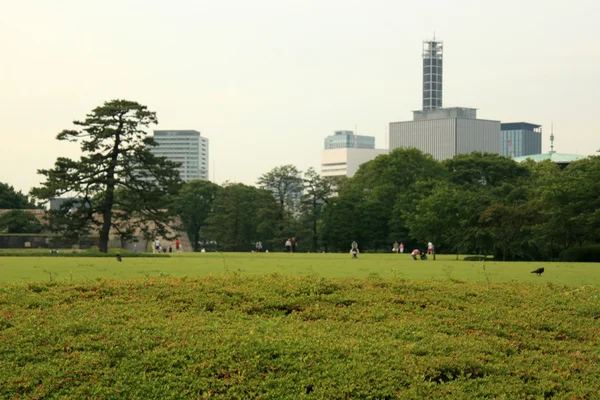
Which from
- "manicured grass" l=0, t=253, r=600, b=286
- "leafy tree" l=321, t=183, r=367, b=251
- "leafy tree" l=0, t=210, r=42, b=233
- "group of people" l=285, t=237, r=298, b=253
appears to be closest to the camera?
"manicured grass" l=0, t=253, r=600, b=286

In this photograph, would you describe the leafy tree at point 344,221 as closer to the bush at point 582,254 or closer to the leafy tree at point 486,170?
the leafy tree at point 486,170

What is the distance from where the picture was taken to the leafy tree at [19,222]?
71912 mm

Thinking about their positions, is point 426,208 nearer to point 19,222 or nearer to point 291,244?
point 291,244

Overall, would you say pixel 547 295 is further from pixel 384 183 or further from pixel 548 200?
pixel 384 183

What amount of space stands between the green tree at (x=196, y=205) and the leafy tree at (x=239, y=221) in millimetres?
6937

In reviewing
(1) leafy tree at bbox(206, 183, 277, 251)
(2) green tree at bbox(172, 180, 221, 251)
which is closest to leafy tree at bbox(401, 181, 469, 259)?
(1) leafy tree at bbox(206, 183, 277, 251)

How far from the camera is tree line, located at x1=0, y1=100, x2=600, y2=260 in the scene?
4756cm

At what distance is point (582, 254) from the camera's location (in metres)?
44.7

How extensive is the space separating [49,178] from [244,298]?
125 ft

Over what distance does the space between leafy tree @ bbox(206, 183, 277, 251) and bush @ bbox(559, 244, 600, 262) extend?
40563mm

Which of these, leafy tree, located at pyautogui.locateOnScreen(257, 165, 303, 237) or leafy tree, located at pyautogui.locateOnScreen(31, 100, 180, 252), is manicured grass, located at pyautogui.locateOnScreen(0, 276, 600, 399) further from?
leafy tree, located at pyautogui.locateOnScreen(257, 165, 303, 237)

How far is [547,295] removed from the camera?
12750 mm

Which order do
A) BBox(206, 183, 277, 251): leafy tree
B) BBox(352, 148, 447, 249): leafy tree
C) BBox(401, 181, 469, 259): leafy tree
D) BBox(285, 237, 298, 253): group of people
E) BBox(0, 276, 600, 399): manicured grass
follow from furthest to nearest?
1. BBox(206, 183, 277, 251): leafy tree
2. BBox(352, 148, 447, 249): leafy tree
3. BBox(285, 237, 298, 253): group of people
4. BBox(401, 181, 469, 259): leafy tree
5. BBox(0, 276, 600, 399): manicured grass

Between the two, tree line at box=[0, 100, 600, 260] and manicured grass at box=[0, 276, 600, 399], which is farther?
tree line at box=[0, 100, 600, 260]
